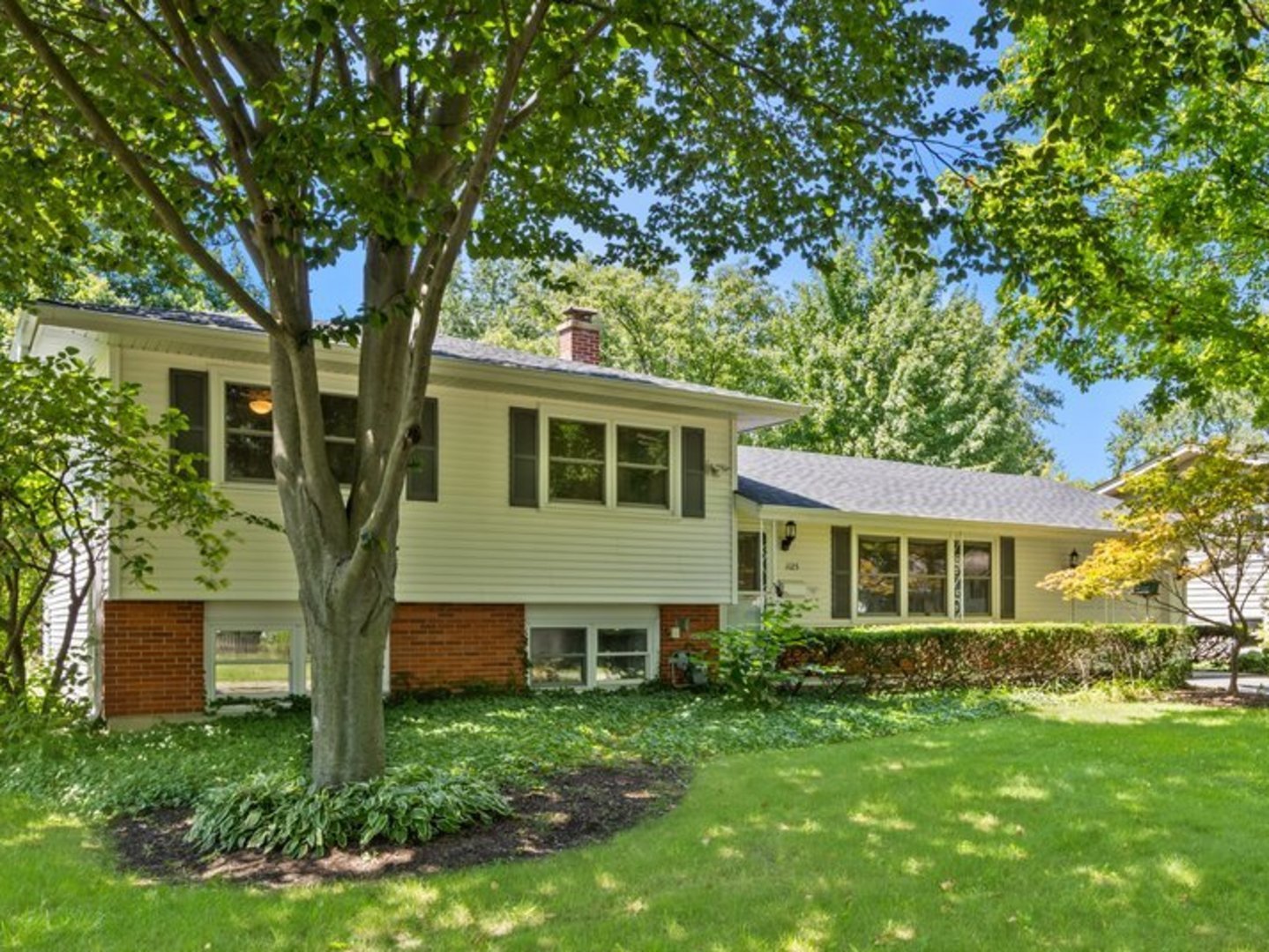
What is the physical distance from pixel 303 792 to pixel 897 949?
12.8 feet

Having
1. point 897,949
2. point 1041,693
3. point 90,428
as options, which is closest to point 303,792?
point 897,949

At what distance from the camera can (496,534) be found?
12.1m

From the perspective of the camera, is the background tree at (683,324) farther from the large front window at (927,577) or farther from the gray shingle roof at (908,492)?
the large front window at (927,577)

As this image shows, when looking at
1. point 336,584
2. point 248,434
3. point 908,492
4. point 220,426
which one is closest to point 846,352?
point 908,492

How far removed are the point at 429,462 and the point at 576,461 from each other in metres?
2.03

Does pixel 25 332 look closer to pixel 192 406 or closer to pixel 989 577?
pixel 192 406

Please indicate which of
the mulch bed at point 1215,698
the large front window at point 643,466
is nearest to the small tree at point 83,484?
the large front window at point 643,466

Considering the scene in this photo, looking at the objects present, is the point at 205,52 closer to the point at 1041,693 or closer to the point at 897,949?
the point at 897,949

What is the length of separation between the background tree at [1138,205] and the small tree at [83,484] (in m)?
7.58

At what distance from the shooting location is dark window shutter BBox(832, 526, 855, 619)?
54.1ft

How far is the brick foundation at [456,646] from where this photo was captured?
1152cm

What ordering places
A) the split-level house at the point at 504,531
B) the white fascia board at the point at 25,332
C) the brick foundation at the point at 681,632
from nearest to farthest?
the split-level house at the point at 504,531, the white fascia board at the point at 25,332, the brick foundation at the point at 681,632

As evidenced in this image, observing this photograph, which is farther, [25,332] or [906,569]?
[906,569]

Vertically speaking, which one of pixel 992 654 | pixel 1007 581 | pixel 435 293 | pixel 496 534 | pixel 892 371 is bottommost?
pixel 992 654
